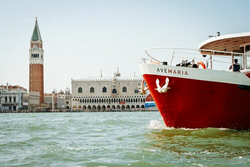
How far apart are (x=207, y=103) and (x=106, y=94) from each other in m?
84.0

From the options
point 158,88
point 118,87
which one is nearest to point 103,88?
point 118,87

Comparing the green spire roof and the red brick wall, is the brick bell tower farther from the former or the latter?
the green spire roof

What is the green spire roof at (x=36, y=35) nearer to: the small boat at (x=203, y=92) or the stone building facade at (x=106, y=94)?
the stone building facade at (x=106, y=94)

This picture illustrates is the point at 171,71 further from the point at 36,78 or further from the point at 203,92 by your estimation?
the point at 36,78

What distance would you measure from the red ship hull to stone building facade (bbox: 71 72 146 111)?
81892 mm

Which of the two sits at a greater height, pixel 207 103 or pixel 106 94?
pixel 106 94

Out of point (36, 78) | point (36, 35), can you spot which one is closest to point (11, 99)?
point (36, 78)

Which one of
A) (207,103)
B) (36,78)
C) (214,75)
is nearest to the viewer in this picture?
(214,75)

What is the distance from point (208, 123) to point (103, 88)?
8333 centimetres

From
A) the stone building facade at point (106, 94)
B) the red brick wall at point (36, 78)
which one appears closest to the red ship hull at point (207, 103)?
the stone building facade at point (106, 94)

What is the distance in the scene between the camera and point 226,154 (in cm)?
788

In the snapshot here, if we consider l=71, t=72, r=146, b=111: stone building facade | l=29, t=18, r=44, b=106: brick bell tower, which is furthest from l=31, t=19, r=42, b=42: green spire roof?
l=71, t=72, r=146, b=111: stone building facade

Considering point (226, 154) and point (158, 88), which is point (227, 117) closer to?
point (158, 88)

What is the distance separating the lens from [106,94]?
95.8 m
